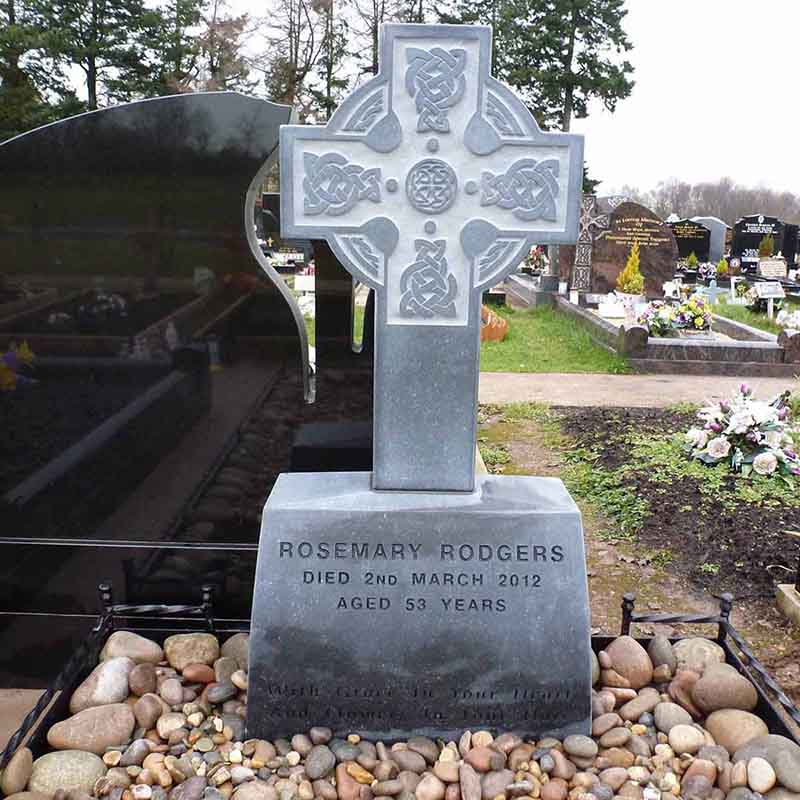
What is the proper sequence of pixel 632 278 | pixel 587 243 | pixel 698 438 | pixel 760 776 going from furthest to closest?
pixel 587 243 < pixel 632 278 < pixel 698 438 < pixel 760 776

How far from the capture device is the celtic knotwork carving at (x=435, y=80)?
2.42 metres

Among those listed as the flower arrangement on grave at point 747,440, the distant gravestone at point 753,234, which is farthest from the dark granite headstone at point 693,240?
the flower arrangement on grave at point 747,440

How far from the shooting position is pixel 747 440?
234 inches

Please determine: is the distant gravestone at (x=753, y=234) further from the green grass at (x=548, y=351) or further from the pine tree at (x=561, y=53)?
the green grass at (x=548, y=351)

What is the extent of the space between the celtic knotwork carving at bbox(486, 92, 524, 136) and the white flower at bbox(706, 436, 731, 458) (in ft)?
13.7

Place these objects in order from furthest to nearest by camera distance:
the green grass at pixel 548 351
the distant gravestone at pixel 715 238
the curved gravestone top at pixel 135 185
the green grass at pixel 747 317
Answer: the distant gravestone at pixel 715 238 < the green grass at pixel 747 317 < the green grass at pixel 548 351 < the curved gravestone top at pixel 135 185

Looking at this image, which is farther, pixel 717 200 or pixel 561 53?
pixel 717 200

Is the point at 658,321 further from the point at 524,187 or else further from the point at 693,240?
the point at 693,240

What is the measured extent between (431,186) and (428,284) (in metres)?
0.31

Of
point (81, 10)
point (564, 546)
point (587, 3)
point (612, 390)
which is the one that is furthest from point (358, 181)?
point (587, 3)

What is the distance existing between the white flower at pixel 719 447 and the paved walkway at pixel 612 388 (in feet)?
8.21

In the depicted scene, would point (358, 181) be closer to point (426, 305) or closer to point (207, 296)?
point (426, 305)

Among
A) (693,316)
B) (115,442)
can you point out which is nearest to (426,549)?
(115,442)

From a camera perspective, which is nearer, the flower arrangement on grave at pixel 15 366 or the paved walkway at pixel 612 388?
the flower arrangement on grave at pixel 15 366
